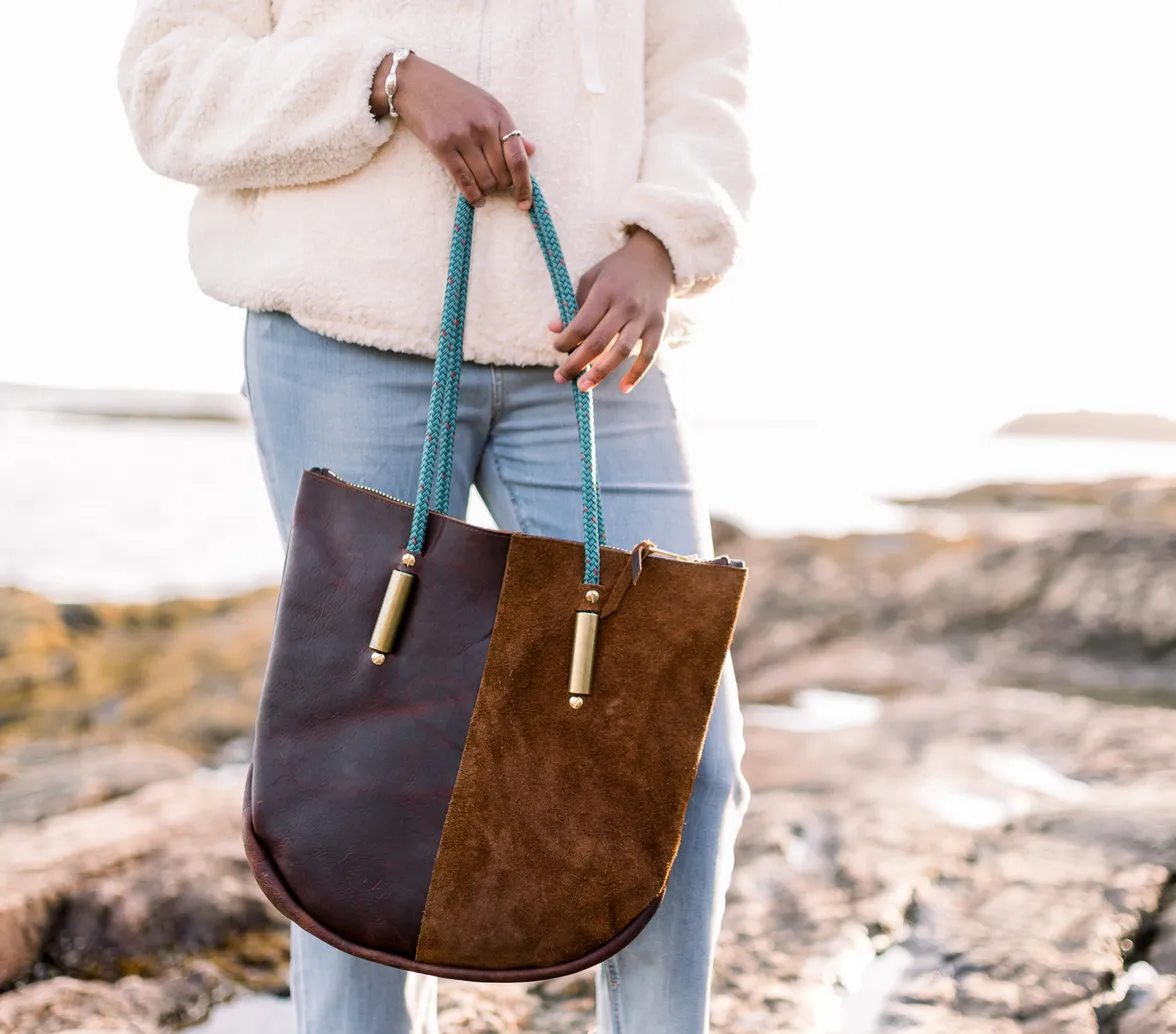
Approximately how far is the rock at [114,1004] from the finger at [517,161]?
1456 millimetres

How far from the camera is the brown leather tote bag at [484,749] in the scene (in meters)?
0.92

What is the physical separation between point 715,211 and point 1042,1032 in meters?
1.45

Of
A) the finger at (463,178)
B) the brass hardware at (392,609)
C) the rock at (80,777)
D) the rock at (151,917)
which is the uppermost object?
the finger at (463,178)

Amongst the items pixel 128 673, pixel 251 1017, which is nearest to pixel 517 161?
pixel 251 1017

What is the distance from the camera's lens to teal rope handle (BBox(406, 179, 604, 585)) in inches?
37.5

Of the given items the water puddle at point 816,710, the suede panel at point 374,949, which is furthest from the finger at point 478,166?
the water puddle at point 816,710

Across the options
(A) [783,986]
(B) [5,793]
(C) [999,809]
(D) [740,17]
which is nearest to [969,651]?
(C) [999,809]

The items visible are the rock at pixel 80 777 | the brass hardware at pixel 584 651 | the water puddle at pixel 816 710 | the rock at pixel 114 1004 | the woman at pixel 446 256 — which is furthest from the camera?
the water puddle at pixel 816 710

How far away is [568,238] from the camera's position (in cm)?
105

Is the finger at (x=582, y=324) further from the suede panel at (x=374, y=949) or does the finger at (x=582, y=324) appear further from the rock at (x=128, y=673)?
the rock at (x=128, y=673)

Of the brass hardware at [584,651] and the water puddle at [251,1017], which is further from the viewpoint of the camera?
the water puddle at [251,1017]

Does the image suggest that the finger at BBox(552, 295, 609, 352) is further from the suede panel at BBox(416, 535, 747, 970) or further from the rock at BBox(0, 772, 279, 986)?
the rock at BBox(0, 772, 279, 986)

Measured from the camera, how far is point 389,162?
104 centimetres

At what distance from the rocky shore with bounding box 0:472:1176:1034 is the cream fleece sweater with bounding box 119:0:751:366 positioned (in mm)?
1272
